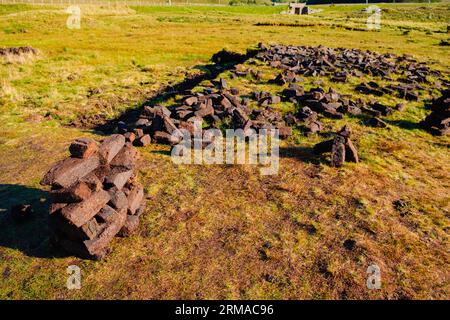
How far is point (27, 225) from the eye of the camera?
239 inches

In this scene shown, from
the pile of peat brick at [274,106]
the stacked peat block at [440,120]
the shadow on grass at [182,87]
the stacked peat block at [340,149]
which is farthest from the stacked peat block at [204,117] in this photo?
the stacked peat block at [440,120]

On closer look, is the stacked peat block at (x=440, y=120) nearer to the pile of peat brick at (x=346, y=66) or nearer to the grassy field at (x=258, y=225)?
the grassy field at (x=258, y=225)

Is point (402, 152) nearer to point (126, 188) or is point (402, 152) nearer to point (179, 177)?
point (179, 177)

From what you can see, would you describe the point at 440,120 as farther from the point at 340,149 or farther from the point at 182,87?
the point at 182,87

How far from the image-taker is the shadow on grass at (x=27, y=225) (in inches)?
217

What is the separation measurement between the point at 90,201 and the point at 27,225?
5.88 ft

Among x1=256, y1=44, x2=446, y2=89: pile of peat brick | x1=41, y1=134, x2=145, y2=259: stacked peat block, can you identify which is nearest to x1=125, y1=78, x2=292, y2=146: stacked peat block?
x1=41, y1=134, x2=145, y2=259: stacked peat block

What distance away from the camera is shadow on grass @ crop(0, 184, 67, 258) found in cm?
552

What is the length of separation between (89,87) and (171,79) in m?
4.18

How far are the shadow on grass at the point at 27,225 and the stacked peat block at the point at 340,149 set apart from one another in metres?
6.03

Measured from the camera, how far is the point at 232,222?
6.13 meters

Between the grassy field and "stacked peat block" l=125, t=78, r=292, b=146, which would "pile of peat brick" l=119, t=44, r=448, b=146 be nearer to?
"stacked peat block" l=125, t=78, r=292, b=146
